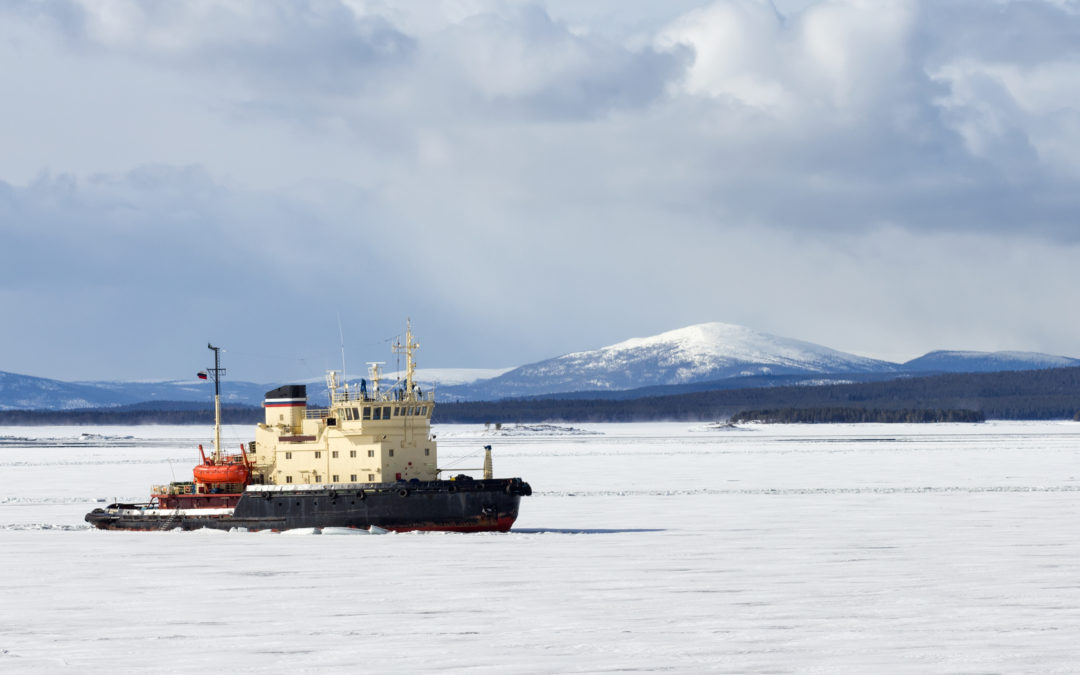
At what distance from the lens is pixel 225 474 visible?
49.6 meters

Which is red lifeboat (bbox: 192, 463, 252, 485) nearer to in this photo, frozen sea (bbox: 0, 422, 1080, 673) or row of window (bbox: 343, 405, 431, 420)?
frozen sea (bbox: 0, 422, 1080, 673)

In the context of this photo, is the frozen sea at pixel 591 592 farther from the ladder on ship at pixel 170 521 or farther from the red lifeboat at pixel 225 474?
A: the red lifeboat at pixel 225 474

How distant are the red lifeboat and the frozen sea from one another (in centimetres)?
303

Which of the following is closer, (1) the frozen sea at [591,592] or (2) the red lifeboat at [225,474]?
(1) the frozen sea at [591,592]

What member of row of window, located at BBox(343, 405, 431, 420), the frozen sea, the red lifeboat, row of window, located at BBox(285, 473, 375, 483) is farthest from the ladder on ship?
row of window, located at BBox(343, 405, 431, 420)

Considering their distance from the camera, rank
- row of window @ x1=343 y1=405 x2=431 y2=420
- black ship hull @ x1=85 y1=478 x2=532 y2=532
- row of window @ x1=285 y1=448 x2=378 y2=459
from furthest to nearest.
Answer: row of window @ x1=343 y1=405 x2=431 y2=420, row of window @ x1=285 y1=448 x2=378 y2=459, black ship hull @ x1=85 y1=478 x2=532 y2=532

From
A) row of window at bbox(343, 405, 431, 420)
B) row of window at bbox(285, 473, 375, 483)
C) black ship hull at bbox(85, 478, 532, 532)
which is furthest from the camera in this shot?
row of window at bbox(343, 405, 431, 420)

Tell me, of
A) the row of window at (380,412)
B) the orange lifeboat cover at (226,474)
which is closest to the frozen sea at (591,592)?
the orange lifeboat cover at (226,474)

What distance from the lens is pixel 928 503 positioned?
5309 centimetres

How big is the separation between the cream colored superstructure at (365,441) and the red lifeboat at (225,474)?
3.90 ft

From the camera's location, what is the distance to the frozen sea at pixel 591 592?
72.8 feet

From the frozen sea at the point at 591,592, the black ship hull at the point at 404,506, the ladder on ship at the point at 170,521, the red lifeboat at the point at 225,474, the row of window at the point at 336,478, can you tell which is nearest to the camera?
the frozen sea at the point at 591,592

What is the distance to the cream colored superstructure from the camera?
47.0 m

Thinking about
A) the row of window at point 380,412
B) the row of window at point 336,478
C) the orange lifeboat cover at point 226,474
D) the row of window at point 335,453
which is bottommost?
the row of window at point 336,478
